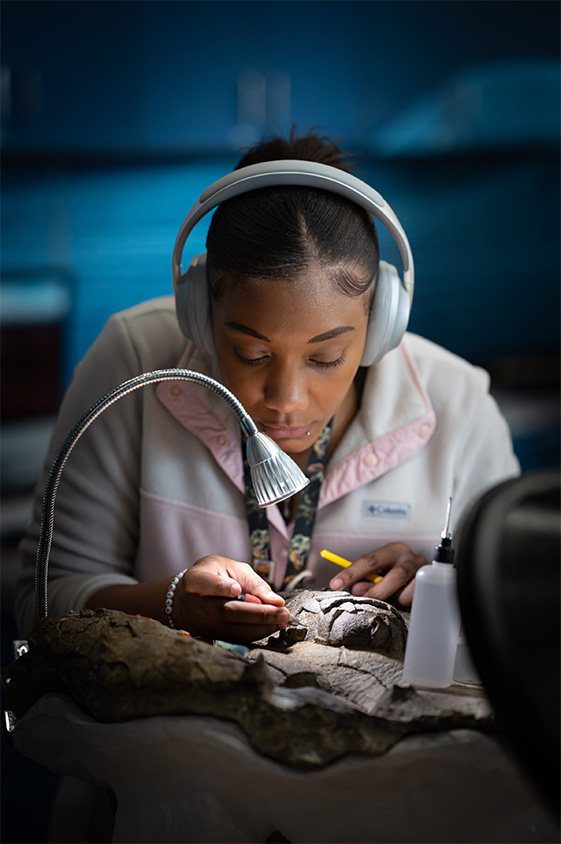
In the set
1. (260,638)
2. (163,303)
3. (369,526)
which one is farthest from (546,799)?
(163,303)

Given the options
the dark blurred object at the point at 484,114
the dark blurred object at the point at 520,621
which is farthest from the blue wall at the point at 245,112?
the dark blurred object at the point at 520,621

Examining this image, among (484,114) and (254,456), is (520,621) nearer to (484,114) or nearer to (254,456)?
(254,456)

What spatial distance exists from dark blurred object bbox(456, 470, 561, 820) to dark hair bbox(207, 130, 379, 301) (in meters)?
0.44

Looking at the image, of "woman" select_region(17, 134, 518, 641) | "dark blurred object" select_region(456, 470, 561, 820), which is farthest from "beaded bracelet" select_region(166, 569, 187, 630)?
"dark blurred object" select_region(456, 470, 561, 820)

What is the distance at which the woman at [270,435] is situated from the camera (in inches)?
44.2

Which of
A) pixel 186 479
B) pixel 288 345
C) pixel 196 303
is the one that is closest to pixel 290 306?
pixel 288 345

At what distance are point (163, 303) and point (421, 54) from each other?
55.8 inches

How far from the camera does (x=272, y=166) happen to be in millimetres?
1116

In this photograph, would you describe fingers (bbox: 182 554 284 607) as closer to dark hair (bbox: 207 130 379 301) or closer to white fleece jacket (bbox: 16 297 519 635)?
white fleece jacket (bbox: 16 297 519 635)

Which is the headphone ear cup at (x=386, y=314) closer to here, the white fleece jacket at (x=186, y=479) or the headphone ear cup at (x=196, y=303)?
the white fleece jacket at (x=186, y=479)

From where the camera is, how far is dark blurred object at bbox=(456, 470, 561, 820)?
0.74 metres

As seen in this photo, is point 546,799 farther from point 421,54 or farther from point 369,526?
point 421,54

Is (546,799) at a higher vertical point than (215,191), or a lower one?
lower

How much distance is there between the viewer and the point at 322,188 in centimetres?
114
